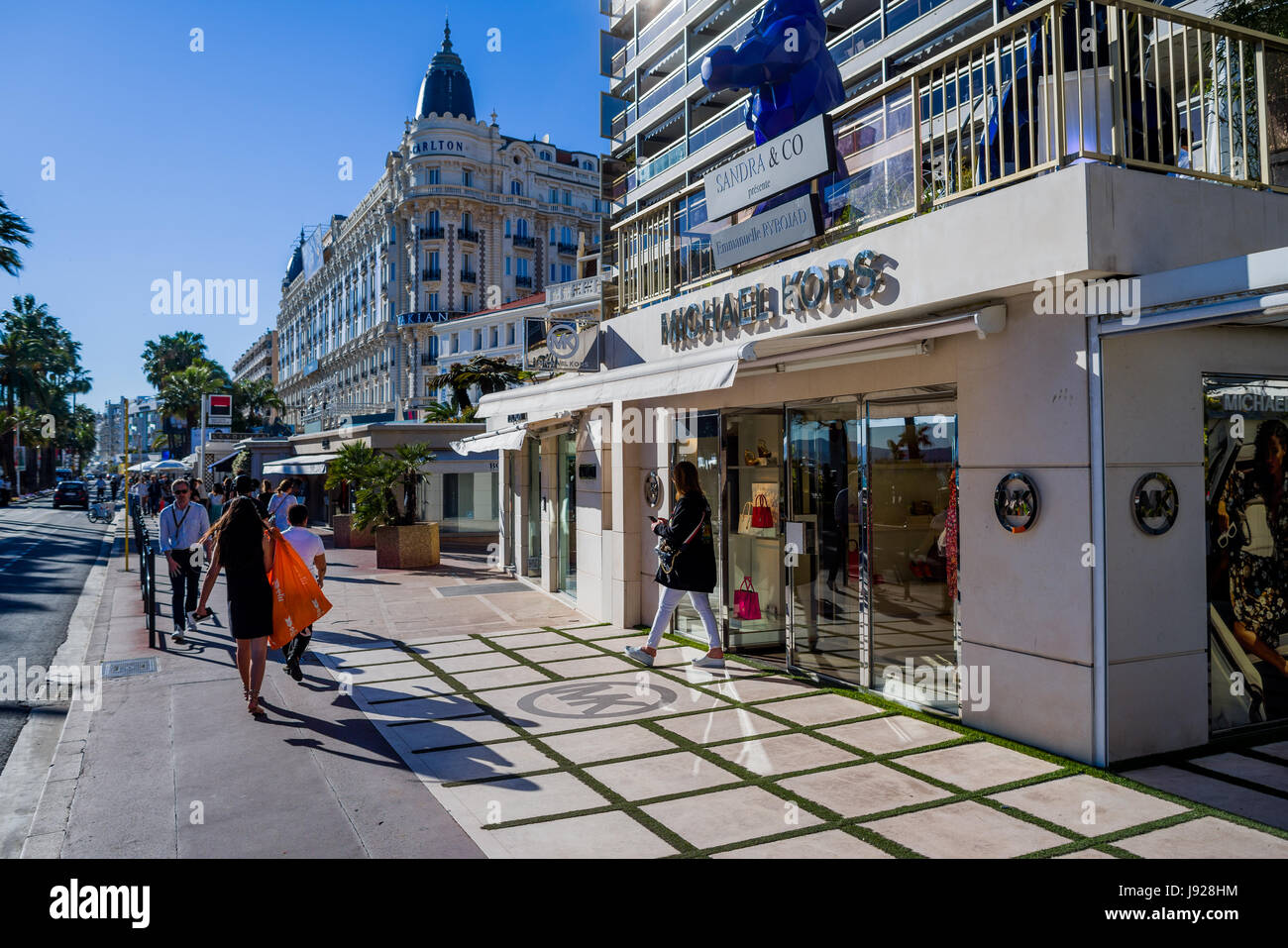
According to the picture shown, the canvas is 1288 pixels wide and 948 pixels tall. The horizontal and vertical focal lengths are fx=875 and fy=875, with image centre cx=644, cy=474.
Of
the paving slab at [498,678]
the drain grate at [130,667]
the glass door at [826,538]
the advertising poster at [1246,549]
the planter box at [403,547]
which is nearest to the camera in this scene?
the advertising poster at [1246,549]

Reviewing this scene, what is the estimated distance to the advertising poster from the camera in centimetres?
540

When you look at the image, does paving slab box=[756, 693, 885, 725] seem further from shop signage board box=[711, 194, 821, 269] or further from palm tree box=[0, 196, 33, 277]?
palm tree box=[0, 196, 33, 277]

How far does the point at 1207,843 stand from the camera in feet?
12.8

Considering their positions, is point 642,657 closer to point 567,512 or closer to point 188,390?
point 567,512

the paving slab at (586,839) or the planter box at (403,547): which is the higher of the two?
the planter box at (403,547)

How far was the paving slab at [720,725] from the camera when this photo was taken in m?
5.83

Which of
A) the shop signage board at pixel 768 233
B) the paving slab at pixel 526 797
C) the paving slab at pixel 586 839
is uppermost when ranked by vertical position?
the shop signage board at pixel 768 233

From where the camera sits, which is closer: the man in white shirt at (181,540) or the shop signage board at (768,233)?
the shop signage board at (768,233)

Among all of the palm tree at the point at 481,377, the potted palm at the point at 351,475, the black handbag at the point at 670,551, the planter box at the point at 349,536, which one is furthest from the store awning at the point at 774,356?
the palm tree at the point at 481,377

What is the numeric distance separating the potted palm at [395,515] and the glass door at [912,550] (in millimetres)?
12202

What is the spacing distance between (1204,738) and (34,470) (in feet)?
339

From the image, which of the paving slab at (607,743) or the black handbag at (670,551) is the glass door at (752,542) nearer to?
the black handbag at (670,551)

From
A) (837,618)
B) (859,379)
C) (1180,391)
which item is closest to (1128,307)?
(1180,391)
